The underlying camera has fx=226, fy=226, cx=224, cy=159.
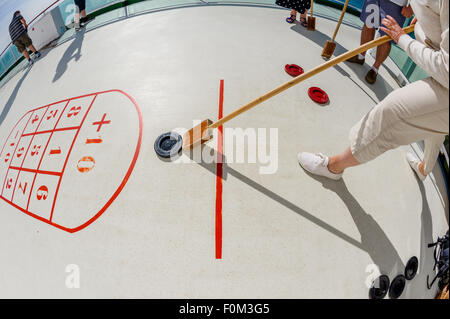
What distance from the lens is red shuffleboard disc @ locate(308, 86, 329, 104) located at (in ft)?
8.46

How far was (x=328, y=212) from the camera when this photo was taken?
189cm

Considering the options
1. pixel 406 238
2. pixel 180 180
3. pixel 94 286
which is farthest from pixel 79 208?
pixel 406 238

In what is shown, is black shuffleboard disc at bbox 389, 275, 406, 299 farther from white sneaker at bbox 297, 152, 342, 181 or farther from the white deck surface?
white sneaker at bbox 297, 152, 342, 181

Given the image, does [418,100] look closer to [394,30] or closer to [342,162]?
[394,30]

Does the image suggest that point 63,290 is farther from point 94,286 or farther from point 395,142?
point 395,142

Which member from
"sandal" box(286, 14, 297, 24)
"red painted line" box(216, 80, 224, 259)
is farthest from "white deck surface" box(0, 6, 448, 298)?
"sandal" box(286, 14, 297, 24)

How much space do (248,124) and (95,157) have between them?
156 centimetres

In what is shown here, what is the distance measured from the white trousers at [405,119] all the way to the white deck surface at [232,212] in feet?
2.09

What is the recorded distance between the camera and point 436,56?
112cm

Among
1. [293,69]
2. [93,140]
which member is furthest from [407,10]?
[93,140]

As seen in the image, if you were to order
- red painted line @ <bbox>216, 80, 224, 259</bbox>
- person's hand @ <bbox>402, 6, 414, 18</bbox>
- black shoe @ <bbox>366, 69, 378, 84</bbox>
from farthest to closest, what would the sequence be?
1. black shoe @ <bbox>366, 69, 378, 84</bbox>
2. person's hand @ <bbox>402, 6, 414, 18</bbox>
3. red painted line @ <bbox>216, 80, 224, 259</bbox>

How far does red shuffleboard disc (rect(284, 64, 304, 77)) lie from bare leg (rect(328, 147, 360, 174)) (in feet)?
4.64

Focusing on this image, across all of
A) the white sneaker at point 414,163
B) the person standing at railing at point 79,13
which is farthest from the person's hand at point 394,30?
the person standing at railing at point 79,13

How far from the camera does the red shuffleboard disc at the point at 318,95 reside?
258 cm
